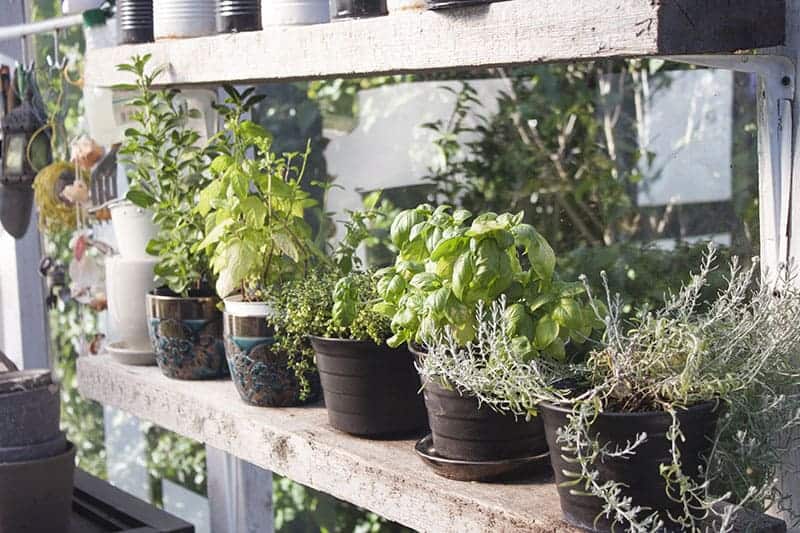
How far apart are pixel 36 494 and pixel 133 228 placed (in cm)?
43

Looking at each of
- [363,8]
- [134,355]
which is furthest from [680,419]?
[134,355]

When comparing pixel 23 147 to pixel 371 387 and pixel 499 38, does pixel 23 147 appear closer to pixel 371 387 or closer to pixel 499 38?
pixel 371 387

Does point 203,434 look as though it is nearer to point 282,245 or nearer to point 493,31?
point 282,245

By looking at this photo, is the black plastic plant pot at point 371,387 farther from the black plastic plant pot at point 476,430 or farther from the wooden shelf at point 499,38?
the wooden shelf at point 499,38

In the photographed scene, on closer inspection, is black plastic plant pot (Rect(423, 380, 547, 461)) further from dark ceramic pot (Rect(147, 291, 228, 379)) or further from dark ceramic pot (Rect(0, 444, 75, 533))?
dark ceramic pot (Rect(0, 444, 75, 533))

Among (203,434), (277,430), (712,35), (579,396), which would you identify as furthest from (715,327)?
(203,434)

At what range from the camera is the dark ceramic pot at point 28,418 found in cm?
157

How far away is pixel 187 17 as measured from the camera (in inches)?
59.8

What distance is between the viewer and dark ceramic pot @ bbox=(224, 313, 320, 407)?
1.40m

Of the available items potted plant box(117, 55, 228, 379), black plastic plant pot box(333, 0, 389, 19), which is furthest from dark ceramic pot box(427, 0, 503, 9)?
potted plant box(117, 55, 228, 379)

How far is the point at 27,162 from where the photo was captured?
224 cm

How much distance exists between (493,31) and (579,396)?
0.35 metres

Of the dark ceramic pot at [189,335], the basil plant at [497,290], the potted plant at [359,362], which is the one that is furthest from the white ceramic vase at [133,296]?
the basil plant at [497,290]

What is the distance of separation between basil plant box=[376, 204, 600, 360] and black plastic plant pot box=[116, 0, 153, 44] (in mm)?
760
